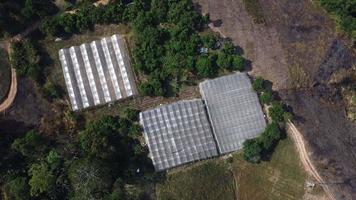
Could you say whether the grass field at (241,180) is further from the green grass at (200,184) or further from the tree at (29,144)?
the tree at (29,144)

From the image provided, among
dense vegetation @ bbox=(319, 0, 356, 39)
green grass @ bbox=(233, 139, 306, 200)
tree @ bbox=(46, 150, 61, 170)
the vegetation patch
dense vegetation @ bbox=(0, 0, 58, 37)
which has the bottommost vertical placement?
green grass @ bbox=(233, 139, 306, 200)

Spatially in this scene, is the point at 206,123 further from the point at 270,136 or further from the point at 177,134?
the point at 270,136

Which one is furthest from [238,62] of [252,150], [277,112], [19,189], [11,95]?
[19,189]

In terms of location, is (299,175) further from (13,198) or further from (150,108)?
(13,198)

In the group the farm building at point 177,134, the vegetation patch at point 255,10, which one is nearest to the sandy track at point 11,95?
the farm building at point 177,134

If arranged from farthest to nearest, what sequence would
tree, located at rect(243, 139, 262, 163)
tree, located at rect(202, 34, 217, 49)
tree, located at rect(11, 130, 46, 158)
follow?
1. tree, located at rect(202, 34, 217, 49)
2. tree, located at rect(243, 139, 262, 163)
3. tree, located at rect(11, 130, 46, 158)

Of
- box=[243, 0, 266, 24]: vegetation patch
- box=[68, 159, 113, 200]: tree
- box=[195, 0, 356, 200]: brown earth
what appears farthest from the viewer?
box=[243, 0, 266, 24]: vegetation patch

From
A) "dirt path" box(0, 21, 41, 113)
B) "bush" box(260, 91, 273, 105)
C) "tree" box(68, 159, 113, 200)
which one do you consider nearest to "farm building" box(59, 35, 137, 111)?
"dirt path" box(0, 21, 41, 113)

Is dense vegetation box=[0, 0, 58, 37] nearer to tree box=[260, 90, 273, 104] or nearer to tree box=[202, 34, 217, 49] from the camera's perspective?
tree box=[202, 34, 217, 49]
